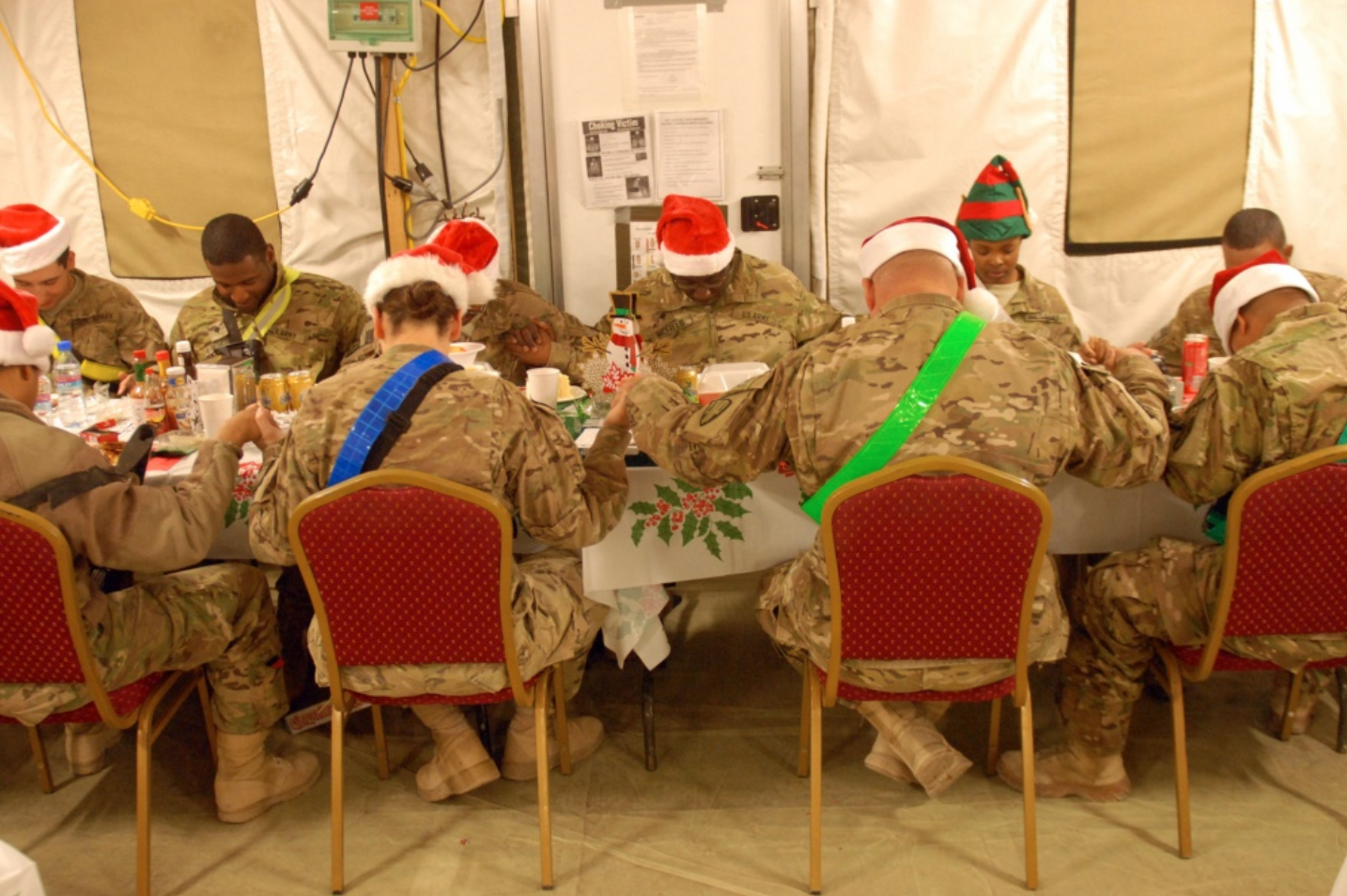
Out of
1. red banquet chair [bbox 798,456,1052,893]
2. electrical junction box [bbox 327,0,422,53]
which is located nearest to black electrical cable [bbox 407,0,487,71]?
electrical junction box [bbox 327,0,422,53]

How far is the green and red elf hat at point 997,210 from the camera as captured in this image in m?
3.43

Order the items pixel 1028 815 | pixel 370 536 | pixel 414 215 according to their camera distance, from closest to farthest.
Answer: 1. pixel 370 536
2. pixel 1028 815
3. pixel 414 215

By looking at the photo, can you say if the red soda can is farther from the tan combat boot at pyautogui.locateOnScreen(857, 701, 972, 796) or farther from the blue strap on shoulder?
the blue strap on shoulder

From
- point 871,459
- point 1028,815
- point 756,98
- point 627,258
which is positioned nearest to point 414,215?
point 627,258

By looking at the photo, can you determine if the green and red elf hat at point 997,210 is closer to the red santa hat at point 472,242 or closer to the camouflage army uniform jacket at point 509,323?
the camouflage army uniform jacket at point 509,323

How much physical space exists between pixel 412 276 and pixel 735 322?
154 centimetres

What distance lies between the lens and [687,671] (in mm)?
3037

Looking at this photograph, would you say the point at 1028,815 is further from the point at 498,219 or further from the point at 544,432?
the point at 498,219

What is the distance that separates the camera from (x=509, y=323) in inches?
136

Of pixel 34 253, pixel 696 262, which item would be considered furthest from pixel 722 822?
pixel 34 253

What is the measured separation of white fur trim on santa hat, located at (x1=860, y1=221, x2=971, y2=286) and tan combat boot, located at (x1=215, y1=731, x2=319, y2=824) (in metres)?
1.78

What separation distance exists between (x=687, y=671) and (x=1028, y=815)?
1185mm

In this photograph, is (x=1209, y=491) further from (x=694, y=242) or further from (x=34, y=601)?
(x=34, y=601)

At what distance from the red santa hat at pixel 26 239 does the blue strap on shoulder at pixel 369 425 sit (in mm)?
2125
